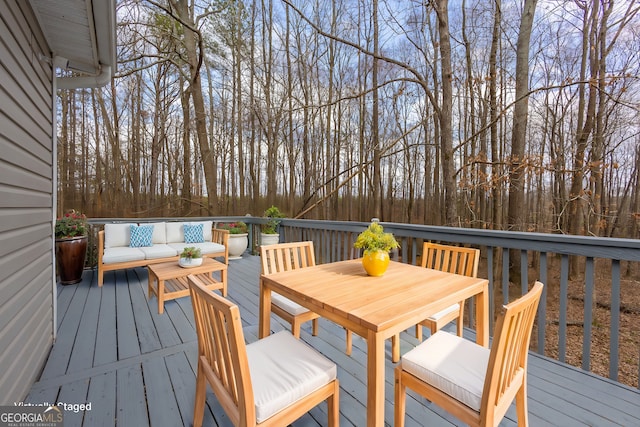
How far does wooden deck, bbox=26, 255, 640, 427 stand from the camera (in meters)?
1.51

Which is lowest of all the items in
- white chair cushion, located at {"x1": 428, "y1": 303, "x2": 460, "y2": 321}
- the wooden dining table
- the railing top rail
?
white chair cushion, located at {"x1": 428, "y1": 303, "x2": 460, "y2": 321}

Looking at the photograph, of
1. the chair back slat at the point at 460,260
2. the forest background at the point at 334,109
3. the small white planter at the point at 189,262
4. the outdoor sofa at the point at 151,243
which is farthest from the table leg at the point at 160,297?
the forest background at the point at 334,109

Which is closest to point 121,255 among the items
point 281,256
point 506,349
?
point 281,256

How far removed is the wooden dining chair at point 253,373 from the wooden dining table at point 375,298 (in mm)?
216

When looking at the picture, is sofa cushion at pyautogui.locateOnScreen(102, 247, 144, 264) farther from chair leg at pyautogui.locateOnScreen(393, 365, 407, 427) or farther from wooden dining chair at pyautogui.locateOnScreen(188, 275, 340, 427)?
chair leg at pyautogui.locateOnScreen(393, 365, 407, 427)

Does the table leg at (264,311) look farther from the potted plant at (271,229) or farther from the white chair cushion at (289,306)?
the potted plant at (271,229)

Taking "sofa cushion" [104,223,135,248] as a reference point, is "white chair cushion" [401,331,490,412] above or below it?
below

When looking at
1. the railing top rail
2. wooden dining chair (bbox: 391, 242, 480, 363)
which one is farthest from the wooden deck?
the railing top rail

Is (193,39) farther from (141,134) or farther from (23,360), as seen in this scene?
(23,360)

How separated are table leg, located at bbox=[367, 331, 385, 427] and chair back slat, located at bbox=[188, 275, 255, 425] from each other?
474mm

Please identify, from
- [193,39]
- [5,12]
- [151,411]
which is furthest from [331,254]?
[193,39]

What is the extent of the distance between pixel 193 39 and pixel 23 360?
7.24 meters

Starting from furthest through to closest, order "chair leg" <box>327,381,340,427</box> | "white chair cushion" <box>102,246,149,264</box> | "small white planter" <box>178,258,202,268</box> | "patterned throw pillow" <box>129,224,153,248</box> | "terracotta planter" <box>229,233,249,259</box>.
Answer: "terracotta planter" <box>229,233,249,259</box> → "patterned throw pillow" <box>129,224,153,248</box> → "white chair cushion" <box>102,246,149,264</box> → "small white planter" <box>178,258,202,268</box> → "chair leg" <box>327,381,340,427</box>

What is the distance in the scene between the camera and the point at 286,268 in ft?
7.67
